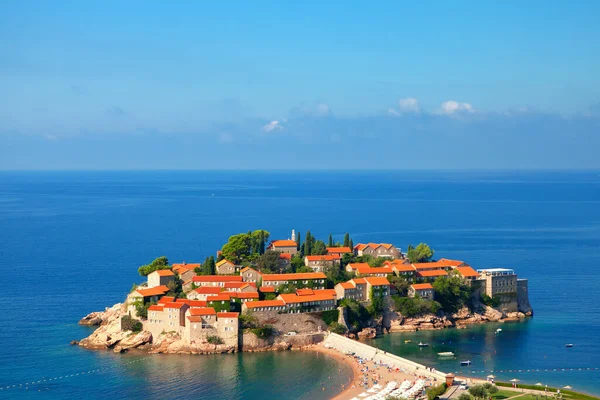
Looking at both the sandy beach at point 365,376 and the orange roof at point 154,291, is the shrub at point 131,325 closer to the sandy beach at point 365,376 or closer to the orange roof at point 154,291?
Answer: the orange roof at point 154,291

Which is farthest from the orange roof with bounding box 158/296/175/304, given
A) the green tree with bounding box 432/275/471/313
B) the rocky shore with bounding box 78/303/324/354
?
the green tree with bounding box 432/275/471/313

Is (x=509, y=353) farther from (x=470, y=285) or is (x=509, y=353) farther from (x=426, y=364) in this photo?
(x=470, y=285)

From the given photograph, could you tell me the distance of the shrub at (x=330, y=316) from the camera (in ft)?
225

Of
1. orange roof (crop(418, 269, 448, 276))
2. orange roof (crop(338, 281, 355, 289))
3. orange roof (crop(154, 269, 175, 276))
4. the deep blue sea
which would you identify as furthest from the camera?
orange roof (crop(418, 269, 448, 276))

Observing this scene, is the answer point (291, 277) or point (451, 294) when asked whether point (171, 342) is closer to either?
point (291, 277)

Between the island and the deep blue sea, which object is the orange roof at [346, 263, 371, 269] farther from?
the deep blue sea

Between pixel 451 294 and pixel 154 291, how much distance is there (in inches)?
1183

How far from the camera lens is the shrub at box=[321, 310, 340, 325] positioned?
68.7m

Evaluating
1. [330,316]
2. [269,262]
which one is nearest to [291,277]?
[269,262]

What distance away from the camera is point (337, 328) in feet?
223

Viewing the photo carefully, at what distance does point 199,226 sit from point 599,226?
84.6 metres

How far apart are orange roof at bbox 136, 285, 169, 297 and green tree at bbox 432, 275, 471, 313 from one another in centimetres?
2740

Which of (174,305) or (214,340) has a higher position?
(174,305)

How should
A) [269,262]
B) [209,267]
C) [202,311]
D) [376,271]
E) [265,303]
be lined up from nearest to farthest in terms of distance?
[202,311] → [265,303] → [209,267] → [269,262] → [376,271]
